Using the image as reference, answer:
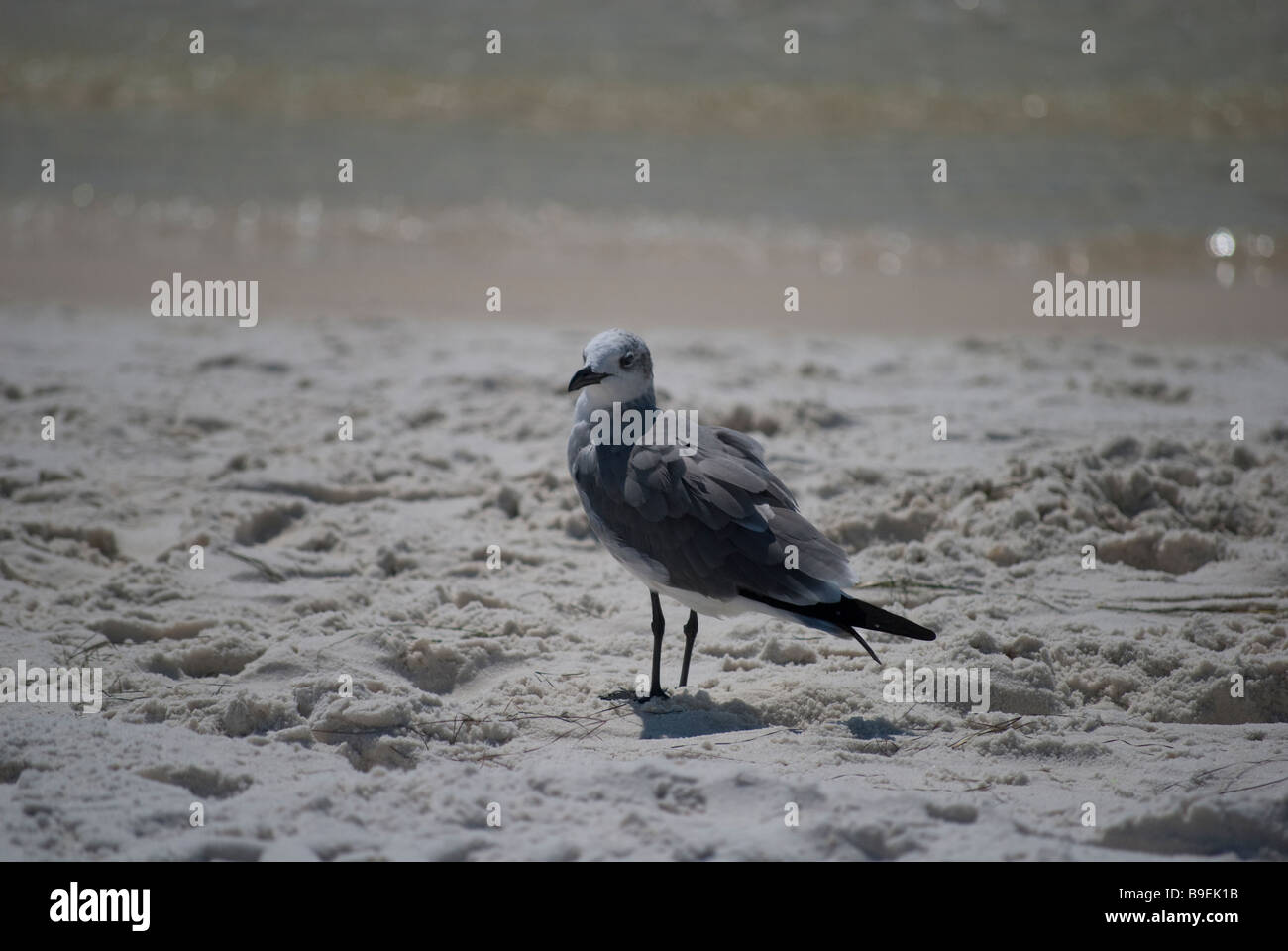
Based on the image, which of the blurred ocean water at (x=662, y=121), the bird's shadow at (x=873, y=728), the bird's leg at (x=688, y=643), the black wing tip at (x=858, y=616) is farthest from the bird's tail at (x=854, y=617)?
the blurred ocean water at (x=662, y=121)

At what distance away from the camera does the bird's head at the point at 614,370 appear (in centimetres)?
→ 360

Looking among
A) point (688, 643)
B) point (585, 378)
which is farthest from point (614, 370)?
point (688, 643)

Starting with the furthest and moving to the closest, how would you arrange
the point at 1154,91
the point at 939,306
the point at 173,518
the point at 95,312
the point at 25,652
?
1. the point at 1154,91
2. the point at 939,306
3. the point at 95,312
4. the point at 173,518
5. the point at 25,652

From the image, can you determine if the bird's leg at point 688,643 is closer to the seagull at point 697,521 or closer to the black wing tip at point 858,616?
the seagull at point 697,521

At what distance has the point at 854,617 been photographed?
3.19 m

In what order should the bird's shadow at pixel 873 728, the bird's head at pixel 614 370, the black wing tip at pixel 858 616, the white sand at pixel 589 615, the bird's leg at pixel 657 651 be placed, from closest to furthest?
the white sand at pixel 589 615, the black wing tip at pixel 858 616, the bird's shadow at pixel 873 728, the bird's leg at pixel 657 651, the bird's head at pixel 614 370

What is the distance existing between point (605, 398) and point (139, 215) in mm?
6620

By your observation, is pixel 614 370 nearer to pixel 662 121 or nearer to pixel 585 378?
→ pixel 585 378

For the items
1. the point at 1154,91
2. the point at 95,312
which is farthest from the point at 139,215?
the point at 1154,91

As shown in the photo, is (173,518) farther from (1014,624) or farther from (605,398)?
(1014,624)

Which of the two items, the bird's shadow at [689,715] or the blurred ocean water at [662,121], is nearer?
the bird's shadow at [689,715]

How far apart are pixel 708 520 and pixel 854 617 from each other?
1.57 feet
